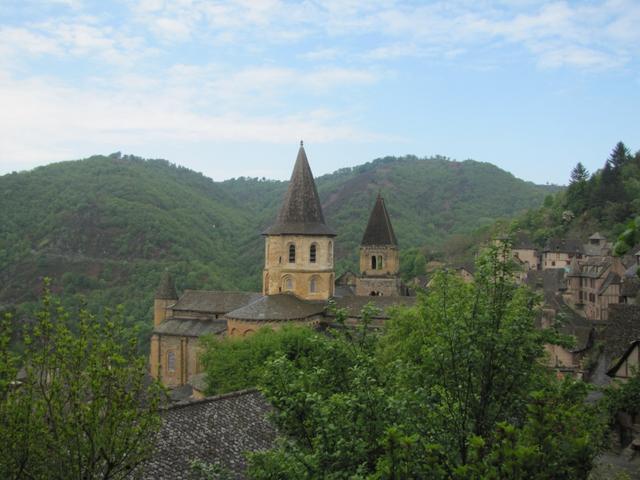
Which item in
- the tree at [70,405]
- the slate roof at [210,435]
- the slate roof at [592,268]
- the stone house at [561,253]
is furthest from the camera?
the stone house at [561,253]

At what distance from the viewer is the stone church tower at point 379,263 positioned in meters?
49.2

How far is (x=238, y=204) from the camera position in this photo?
157 metres

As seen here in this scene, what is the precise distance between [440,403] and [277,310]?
97.7ft

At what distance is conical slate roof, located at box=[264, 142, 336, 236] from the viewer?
41.6 meters

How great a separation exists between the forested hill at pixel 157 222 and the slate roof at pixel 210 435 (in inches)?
2152

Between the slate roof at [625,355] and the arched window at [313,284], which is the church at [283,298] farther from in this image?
the slate roof at [625,355]

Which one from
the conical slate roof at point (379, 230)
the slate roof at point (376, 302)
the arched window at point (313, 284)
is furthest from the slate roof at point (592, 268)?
the arched window at point (313, 284)

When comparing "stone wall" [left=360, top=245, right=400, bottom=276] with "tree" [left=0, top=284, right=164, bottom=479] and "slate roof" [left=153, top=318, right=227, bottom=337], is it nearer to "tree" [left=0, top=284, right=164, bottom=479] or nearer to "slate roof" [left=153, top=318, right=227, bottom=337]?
"slate roof" [left=153, top=318, right=227, bottom=337]

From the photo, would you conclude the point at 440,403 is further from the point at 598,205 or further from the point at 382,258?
the point at 598,205

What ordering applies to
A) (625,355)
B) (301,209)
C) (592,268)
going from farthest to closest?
(592,268)
(301,209)
(625,355)

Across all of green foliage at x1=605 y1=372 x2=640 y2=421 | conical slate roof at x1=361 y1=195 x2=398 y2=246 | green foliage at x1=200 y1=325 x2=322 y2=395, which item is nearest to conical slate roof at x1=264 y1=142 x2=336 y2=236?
conical slate roof at x1=361 y1=195 x2=398 y2=246

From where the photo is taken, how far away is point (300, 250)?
1628 inches

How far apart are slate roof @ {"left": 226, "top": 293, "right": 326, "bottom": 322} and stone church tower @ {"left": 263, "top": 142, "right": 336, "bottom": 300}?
63.5 inches

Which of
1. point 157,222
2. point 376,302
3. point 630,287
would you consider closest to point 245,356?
point 376,302
